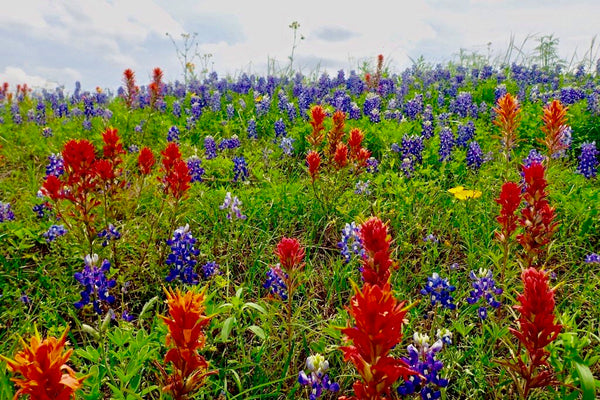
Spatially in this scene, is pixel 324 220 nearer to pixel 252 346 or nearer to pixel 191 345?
pixel 252 346

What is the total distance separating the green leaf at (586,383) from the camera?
1816 millimetres

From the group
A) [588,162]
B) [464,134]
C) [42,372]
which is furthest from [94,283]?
[588,162]

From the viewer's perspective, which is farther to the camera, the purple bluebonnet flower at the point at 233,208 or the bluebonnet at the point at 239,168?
the bluebonnet at the point at 239,168

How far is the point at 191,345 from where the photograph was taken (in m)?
1.55

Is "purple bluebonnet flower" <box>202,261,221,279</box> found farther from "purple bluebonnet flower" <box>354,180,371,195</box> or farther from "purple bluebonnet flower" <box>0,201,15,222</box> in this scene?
"purple bluebonnet flower" <box>0,201,15,222</box>

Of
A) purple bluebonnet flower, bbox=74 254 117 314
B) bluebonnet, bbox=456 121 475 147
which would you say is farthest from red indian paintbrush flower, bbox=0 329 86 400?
bluebonnet, bbox=456 121 475 147

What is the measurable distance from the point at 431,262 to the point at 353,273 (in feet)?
2.20

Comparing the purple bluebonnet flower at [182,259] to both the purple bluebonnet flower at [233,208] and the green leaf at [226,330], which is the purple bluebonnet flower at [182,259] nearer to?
the purple bluebonnet flower at [233,208]

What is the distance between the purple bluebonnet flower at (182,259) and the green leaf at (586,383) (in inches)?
86.2

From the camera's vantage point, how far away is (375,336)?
125 cm

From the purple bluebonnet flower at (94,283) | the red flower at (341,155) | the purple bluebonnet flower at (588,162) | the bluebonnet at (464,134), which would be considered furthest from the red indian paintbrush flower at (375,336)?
the bluebonnet at (464,134)

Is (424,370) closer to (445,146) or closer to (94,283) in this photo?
(94,283)

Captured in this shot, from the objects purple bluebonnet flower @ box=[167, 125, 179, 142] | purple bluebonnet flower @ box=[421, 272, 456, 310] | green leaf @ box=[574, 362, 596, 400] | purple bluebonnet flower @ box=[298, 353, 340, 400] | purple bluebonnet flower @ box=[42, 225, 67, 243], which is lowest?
purple bluebonnet flower @ box=[298, 353, 340, 400]

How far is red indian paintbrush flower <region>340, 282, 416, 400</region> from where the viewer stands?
1.23m
